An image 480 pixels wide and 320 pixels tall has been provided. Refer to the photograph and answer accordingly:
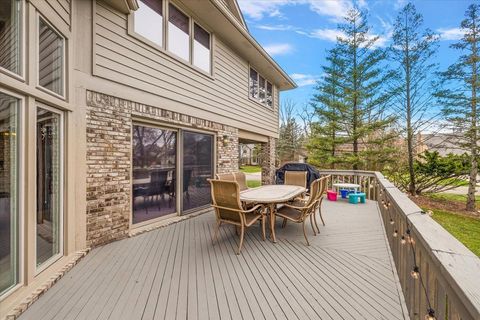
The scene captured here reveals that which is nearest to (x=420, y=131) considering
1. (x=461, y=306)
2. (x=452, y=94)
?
(x=452, y=94)

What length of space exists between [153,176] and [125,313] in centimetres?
284

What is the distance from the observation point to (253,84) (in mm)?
8352

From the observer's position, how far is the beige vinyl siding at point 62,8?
9.49ft

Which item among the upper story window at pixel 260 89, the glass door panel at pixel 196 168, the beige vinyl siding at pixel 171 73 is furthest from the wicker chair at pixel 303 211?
the upper story window at pixel 260 89

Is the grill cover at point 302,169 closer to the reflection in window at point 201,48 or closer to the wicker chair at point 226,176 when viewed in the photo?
the wicker chair at point 226,176

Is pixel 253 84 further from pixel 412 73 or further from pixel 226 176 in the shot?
pixel 412 73

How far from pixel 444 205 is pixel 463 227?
370 cm

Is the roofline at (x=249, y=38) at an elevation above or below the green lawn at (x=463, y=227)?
above

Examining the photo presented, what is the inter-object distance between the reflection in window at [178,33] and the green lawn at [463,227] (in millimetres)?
7244

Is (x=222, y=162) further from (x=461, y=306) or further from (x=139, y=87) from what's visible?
(x=461, y=306)

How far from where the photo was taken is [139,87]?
423 cm

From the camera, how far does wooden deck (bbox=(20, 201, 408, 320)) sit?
2164mm

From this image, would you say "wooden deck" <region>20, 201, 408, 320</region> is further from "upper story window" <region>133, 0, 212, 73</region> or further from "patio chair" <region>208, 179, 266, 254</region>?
"upper story window" <region>133, 0, 212, 73</region>

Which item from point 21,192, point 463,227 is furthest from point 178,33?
point 463,227
